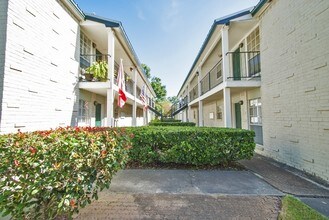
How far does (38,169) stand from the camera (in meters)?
2.31

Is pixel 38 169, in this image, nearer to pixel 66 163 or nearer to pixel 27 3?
pixel 66 163

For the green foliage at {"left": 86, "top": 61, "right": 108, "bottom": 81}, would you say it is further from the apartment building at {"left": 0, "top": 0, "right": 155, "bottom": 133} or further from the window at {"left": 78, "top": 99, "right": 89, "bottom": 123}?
the window at {"left": 78, "top": 99, "right": 89, "bottom": 123}

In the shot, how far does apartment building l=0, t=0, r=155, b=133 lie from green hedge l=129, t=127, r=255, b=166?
3160 millimetres

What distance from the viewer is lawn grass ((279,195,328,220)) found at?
2951 millimetres

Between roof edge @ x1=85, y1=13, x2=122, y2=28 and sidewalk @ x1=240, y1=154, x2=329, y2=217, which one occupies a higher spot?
roof edge @ x1=85, y1=13, x2=122, y2=28

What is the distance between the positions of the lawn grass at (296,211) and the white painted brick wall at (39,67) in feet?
22.3

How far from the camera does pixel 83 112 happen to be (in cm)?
900

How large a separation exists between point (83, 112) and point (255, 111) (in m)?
9.13

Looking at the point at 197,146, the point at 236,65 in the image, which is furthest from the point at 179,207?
the point at 236,65

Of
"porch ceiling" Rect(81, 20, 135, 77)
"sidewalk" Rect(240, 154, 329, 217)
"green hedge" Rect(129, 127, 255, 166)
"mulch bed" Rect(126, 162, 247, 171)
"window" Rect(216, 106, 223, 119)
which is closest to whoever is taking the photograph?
"sidewalk" Rect(240, 154, 329, 217)

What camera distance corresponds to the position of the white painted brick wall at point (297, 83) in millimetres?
4727

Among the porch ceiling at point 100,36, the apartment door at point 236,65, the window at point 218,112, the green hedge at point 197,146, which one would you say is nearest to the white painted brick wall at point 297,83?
the green hedge at point 197,146

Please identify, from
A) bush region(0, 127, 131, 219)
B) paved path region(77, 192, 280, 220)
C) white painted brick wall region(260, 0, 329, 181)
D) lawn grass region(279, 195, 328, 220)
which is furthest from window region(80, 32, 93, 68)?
lawn grass region(279, 195, 328, 220)

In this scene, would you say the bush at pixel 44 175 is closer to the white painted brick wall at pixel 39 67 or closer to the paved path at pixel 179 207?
the paved path at pixel 179 207
